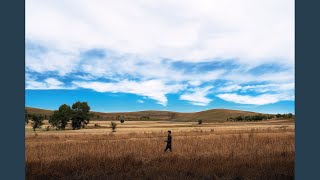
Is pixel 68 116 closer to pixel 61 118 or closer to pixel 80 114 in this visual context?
pixel 61 118

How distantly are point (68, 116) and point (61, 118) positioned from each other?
2265 mm

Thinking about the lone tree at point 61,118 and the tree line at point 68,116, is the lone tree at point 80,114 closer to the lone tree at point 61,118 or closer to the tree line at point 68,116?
the tree line at point 68,116

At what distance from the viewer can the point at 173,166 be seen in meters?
14.3

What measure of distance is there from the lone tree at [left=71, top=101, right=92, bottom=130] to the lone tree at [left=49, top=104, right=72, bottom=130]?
2.00 meters

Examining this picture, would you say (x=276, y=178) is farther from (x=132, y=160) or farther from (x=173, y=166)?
(x=132, y=160)

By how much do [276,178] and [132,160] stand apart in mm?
6510

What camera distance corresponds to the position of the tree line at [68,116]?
4104 inches

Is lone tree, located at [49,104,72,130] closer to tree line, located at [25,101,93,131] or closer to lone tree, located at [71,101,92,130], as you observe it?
tree line, located at [25,101,93,131]

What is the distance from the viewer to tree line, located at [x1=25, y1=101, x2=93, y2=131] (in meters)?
104

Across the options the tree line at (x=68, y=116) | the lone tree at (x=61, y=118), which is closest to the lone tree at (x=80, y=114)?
the tree line at (x=68, y=116)

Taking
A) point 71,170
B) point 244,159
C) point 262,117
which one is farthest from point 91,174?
point 262,117

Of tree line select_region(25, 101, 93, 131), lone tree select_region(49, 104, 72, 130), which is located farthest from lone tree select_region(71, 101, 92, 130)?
lone tree select_region(49, 104, 72, 130)

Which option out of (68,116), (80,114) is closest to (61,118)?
(68,116)

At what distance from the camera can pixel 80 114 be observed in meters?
112
